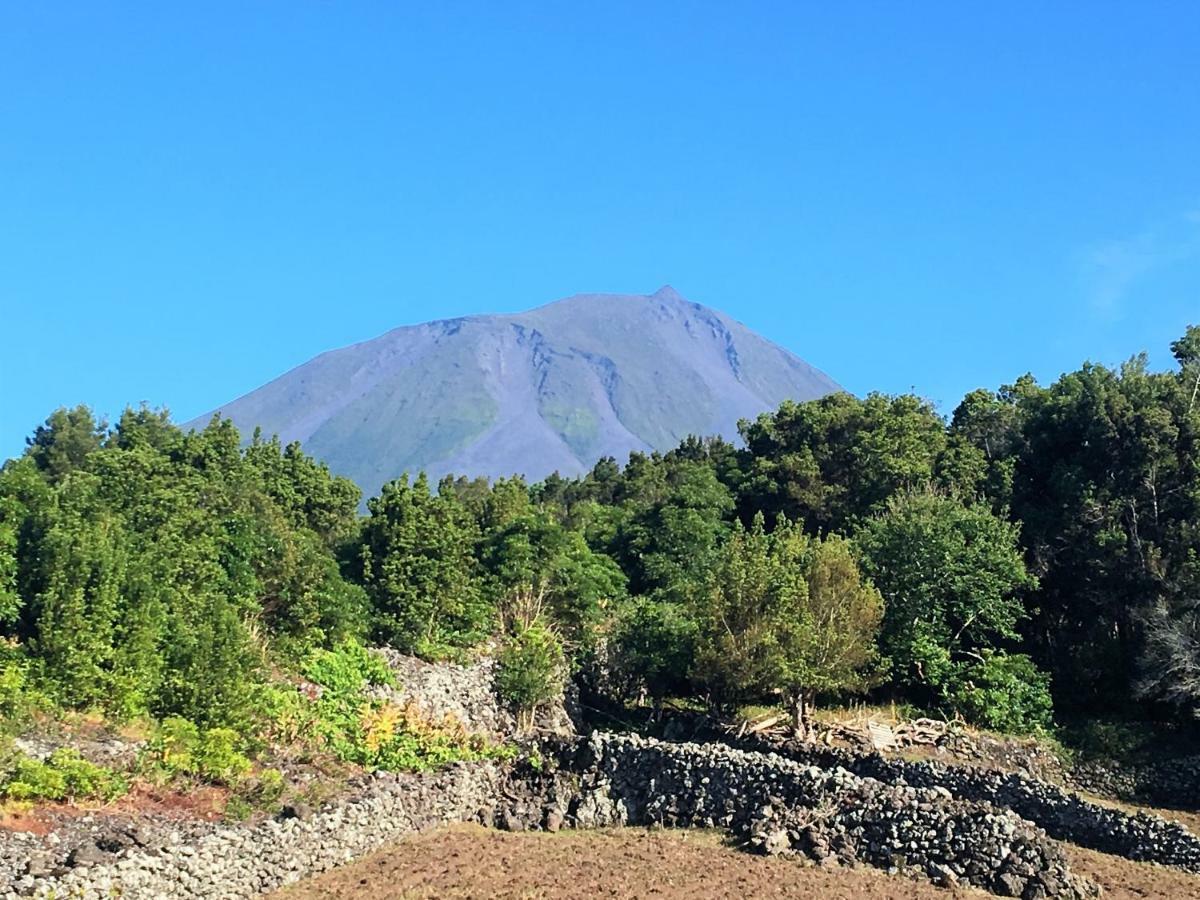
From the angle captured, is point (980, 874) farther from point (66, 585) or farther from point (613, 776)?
point (66, 585)

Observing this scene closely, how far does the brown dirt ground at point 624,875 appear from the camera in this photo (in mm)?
17953

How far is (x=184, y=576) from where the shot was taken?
2500 cm

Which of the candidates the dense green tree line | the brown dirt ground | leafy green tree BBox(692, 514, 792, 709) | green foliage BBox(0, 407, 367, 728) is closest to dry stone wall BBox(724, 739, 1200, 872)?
the brown dirt ground

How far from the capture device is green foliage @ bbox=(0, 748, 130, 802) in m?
16.7

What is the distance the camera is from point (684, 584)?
1320 inches

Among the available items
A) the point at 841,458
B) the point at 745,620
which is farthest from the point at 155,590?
the point at 841,458

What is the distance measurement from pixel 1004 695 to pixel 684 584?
955 centimetres

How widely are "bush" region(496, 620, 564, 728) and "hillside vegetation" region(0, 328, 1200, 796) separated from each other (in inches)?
3.3

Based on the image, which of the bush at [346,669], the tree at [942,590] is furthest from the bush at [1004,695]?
the bush at [346,669]

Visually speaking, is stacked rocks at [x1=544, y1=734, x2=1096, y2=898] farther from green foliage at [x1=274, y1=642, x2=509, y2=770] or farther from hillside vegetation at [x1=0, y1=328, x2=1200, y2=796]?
hillside vegetation at [x1=0, y1=328, x2=1200, y2=796]

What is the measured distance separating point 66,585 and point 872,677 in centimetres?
1959

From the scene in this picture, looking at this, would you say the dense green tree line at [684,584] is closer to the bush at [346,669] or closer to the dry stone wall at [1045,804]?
the bush at [346,669]

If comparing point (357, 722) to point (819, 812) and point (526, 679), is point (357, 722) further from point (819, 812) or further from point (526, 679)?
point (819, 812)

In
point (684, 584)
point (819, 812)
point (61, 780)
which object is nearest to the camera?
point (61, 780)
